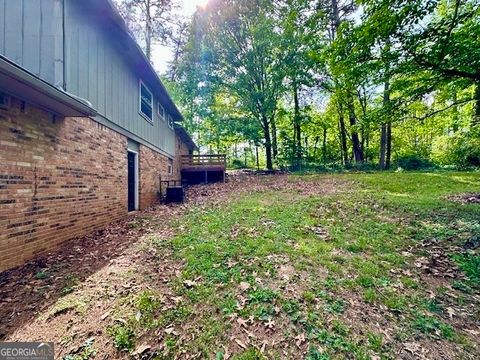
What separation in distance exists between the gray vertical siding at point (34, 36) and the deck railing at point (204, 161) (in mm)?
11323

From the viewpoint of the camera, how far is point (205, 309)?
3.04 meters

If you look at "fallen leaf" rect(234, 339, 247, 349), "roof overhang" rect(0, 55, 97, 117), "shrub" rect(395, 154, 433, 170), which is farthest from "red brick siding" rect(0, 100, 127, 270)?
"shrub" rect(395, 154, 433, 170)

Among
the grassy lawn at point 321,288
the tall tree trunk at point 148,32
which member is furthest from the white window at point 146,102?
the tall tree trunk at point 148,32

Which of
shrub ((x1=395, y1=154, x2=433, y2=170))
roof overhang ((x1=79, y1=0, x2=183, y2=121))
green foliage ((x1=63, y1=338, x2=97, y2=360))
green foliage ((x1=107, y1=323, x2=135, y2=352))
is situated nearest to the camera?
green foliage ((x1=63, y1=338, x2=97, y2=360))

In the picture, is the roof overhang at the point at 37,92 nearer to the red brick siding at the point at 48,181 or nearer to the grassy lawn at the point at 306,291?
the red brick siding at the point at 48,181

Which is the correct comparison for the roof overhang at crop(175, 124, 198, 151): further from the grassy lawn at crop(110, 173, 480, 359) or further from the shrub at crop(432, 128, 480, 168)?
the shrub at crop(432, 128, 480, 168)

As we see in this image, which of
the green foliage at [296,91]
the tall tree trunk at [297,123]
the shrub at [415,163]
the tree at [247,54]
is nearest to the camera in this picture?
the green foliage at [296,91]

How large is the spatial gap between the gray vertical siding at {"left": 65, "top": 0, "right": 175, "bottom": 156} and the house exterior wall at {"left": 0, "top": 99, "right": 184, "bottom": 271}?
0.64 m

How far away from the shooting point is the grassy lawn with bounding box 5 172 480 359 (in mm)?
2588

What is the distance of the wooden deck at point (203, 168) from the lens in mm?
15656

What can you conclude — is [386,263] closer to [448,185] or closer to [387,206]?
[387,206]

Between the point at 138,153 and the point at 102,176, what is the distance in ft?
8.69

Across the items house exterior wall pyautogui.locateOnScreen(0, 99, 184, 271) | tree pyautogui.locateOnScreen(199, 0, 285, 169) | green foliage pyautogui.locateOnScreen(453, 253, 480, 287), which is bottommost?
green foliage pyautogui.locateOnScreen(453, 253, 480, 287)

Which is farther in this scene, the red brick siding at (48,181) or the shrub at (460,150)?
the shrub at (460,150)
